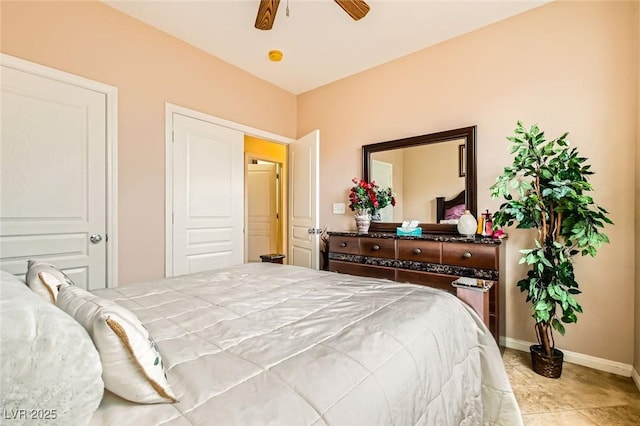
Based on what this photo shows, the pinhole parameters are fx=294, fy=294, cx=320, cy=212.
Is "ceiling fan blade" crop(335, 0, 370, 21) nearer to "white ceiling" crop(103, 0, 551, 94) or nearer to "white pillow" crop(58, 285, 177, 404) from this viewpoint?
"white ceiling" crop(103, 0, 551, 94)

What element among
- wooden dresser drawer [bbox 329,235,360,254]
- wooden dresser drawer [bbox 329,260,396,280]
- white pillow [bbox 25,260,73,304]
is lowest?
wooden dresser drawer [bbox 329,260,396,280]

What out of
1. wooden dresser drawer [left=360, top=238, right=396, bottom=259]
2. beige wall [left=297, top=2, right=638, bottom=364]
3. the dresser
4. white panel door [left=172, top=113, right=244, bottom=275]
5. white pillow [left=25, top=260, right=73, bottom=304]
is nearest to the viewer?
white pillow [left=25, top=260, right=73, bottom=304]

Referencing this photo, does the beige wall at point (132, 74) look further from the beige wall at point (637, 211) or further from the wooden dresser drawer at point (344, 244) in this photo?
the beige wall at point (637, 211)

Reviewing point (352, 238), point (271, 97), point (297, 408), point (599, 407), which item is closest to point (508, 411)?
point (599, 407)

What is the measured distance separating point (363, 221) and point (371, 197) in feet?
0.91

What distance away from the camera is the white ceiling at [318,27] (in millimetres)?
2402

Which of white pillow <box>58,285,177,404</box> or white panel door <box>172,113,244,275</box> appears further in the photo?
white panel door <box>172,113,244,275</box>

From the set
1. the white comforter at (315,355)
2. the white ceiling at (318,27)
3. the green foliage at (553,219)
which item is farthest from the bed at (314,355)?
the white ceiling at (318,27)

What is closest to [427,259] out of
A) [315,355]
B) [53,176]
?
[315,355]

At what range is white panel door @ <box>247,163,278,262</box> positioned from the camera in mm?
6016

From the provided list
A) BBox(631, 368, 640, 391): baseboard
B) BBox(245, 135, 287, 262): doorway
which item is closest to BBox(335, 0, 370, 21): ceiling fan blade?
BBox(631, 368, 640, 391): baseboard

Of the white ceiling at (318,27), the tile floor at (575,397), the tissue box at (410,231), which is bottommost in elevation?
the tile floor at (575,397)

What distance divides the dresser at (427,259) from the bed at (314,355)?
2.14 ft

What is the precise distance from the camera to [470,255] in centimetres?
225
